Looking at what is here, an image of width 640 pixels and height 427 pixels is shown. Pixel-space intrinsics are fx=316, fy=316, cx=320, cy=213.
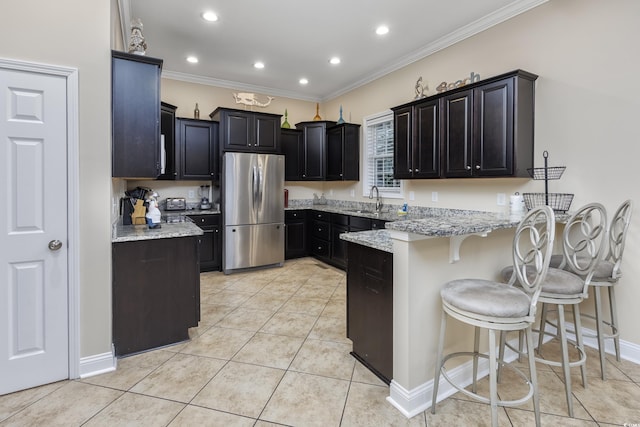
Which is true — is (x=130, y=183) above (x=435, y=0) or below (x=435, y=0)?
below

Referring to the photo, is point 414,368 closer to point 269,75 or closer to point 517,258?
point 517,258

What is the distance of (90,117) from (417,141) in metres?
3.17

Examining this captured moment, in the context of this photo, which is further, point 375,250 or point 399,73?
point 399,73

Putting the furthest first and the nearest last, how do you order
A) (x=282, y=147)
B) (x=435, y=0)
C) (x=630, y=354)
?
(x=282, y=147) < (x=435, y=0) < (x=630, y=354)

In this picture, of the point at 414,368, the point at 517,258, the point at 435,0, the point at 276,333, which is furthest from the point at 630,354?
the point at 435,0

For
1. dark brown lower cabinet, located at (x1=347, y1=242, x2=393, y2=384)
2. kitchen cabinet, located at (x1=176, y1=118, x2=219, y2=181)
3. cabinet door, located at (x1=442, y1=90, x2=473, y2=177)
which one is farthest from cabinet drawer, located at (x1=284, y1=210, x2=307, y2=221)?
dark brown lower cabinet, located at (x1=347, y1=242, x2=393, y2=384)

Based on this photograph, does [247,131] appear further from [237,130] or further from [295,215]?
[295,215]

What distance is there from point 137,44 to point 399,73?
3.34 metres

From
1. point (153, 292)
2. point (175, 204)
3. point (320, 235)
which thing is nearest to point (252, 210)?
point (175, 204)

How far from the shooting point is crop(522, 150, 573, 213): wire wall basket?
2676mm

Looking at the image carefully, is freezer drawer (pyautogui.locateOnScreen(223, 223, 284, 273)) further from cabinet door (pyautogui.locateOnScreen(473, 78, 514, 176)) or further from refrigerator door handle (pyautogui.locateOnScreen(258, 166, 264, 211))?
cabinet door (pyautogui.locateOnScreen(473, 78, 514, 176))

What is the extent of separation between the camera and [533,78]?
2887 millimetres

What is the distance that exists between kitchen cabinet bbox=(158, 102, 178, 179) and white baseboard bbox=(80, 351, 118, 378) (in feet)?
8.82

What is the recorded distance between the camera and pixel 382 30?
3.60 meters
